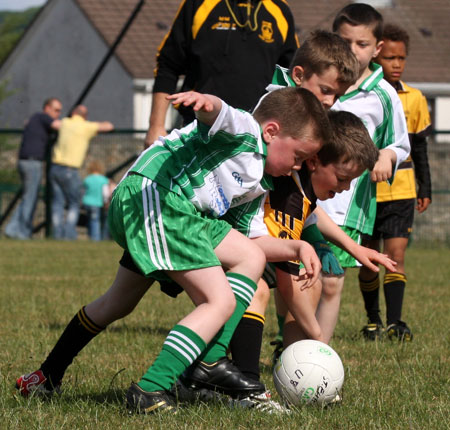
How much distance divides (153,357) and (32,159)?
11.2m

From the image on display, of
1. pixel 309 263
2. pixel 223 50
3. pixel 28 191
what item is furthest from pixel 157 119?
pixel 28 191

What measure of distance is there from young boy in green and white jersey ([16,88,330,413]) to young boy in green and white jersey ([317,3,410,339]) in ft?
4.56

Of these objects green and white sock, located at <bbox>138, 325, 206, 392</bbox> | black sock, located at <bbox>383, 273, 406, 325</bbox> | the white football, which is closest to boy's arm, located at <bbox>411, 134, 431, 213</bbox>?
black sock, located at <bbox>383, 273, 406, 325</bbox>

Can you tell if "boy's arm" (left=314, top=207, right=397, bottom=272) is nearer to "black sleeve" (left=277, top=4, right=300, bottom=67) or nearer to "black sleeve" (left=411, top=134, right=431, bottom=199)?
"black sleeve" (left=277, top=4, right=300, bottom=67)

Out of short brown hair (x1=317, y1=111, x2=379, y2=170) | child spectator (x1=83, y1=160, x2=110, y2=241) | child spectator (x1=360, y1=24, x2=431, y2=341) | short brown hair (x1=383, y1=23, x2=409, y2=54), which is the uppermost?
short brown hair (x1=383, y1=23, x2=409, y2=54)

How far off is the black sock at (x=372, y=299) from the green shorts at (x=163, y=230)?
3044mm

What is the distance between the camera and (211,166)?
3.66m

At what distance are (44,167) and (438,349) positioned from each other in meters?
11.9

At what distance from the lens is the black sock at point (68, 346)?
418 centimetres

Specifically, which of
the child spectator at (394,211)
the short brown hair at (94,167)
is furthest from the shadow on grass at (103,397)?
the short brown hair at (94,167)

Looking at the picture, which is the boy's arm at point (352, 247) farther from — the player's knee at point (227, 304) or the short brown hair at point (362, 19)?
the short brown hair at point (362, 19)

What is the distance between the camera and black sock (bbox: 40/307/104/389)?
4.18 m

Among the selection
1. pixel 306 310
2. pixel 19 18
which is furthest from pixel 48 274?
pixel 19 18

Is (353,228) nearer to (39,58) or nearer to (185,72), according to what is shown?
(185,72)
